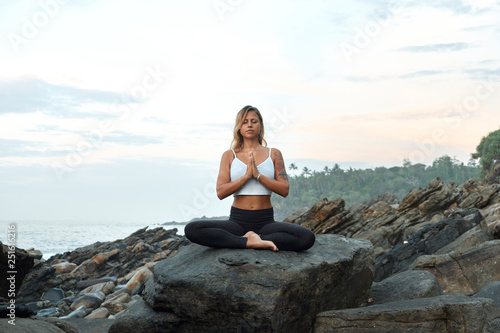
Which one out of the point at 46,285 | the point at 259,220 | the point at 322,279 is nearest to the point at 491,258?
the point at 322,279

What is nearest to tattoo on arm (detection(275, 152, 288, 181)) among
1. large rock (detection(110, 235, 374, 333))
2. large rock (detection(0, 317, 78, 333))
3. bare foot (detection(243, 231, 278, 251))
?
bare foot (detection(243, 231, 278, 251))

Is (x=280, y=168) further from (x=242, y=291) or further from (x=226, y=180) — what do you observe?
(x=242, y=291)

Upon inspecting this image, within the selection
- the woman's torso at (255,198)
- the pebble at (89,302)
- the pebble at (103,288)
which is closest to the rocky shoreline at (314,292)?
the woman's torso at (255,198)

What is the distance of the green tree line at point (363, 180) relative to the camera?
4471 inches

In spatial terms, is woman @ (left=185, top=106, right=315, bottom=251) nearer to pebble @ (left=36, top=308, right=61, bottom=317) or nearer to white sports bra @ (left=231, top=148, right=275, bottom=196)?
white sports bra @ (left=231, top=148, right=275, bottom=196)

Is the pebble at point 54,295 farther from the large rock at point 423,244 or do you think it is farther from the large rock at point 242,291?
the large rock at point 423,244

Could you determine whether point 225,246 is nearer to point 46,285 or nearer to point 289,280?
point 289,280

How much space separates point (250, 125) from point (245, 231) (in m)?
1.80

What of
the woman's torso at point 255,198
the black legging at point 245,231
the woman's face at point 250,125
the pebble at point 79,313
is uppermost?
the woman's face at point 250,125

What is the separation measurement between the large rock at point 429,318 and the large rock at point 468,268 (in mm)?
3744

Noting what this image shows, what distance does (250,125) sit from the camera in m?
8.00

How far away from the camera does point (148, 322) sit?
7.67 m

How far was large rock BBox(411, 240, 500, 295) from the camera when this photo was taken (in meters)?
10.4

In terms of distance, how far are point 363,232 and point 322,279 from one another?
40.9 feet
